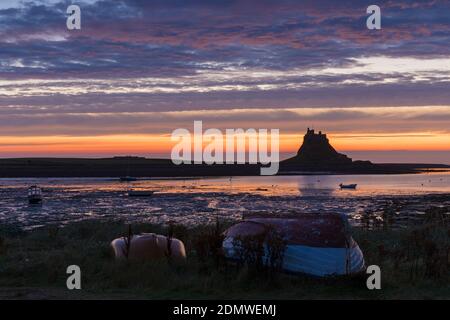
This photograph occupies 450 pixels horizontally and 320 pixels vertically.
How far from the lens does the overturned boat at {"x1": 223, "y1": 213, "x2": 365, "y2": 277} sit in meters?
11.6

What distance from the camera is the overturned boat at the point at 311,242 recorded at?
11.6 meters

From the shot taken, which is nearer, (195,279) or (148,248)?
(195,279)

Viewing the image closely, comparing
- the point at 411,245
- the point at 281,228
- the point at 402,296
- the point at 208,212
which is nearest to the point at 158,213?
the point at 208,212

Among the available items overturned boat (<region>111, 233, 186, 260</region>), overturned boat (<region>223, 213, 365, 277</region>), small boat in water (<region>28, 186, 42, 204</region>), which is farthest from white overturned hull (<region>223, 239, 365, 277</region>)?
small boat in water (<region>28, 186, 42, 204</region>)

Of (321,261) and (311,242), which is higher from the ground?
(311,242)

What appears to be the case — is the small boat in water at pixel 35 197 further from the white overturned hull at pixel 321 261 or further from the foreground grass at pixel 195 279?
the white overturned hull at pixel 321 261

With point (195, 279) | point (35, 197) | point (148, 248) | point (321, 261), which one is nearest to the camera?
point (195, 279)

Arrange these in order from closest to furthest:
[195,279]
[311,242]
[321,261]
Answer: [195,279]
[321,261]
[311,242]

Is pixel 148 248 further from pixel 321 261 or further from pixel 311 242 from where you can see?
pixel 321 261

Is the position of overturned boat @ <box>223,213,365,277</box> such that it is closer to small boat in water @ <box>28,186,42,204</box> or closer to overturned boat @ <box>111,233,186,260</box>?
overturned boat @ <box>111,233,186,260</box>

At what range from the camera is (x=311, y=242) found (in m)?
12.0

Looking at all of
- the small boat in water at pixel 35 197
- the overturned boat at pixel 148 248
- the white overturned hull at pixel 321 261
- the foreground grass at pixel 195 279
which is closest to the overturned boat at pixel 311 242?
the white overturned hull at pixel 321 261

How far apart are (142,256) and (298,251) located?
140 inches

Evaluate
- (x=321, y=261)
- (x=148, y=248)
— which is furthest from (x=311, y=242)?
(x=148, y=248)
